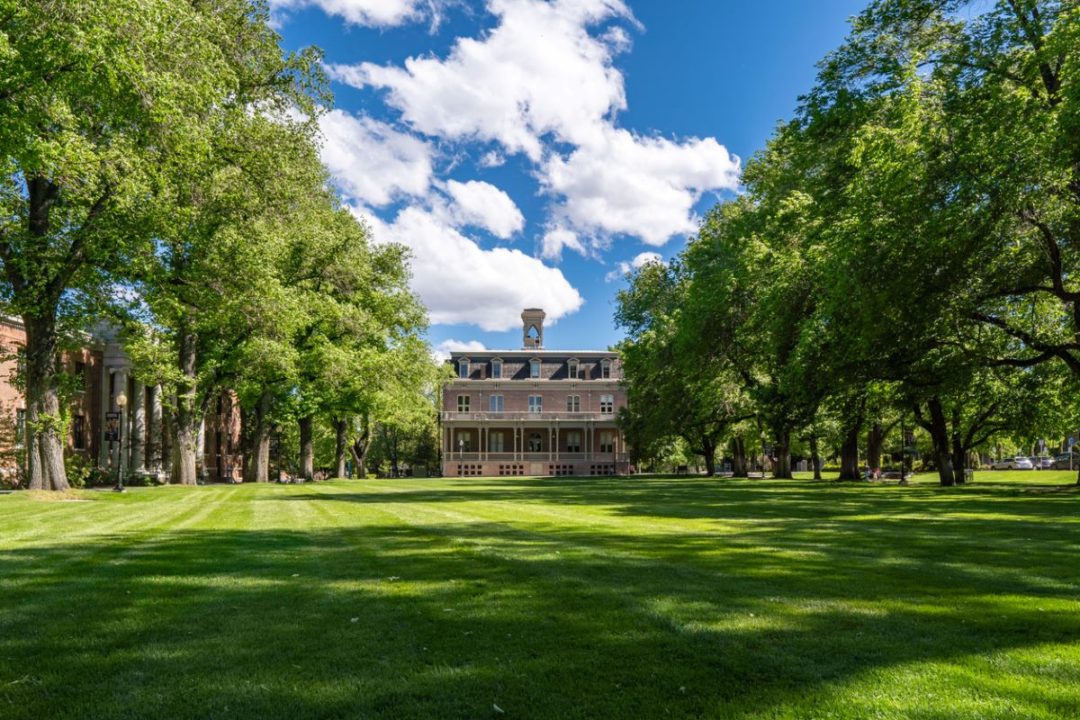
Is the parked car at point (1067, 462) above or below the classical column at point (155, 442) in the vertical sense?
below

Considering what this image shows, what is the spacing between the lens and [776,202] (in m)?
29.7

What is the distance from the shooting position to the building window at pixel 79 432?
1484 inches

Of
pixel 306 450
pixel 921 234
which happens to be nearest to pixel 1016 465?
pixel 306 450

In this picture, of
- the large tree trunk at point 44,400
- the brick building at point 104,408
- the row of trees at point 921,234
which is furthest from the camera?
the brick building at point 104,408

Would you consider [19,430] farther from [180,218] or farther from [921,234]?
[921,234]

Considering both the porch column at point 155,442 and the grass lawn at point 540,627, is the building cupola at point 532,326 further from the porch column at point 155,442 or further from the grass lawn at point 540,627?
the grass lawn at point 540,627

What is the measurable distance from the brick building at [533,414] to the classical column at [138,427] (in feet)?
107

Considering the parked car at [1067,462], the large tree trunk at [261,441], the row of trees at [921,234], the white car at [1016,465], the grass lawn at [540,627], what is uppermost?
the row of trees at [921,234]

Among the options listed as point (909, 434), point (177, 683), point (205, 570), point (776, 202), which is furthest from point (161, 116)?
point (909, 434)

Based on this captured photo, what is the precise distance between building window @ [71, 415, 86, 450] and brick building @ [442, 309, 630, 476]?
34.1 meters

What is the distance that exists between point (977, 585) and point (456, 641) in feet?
15.8

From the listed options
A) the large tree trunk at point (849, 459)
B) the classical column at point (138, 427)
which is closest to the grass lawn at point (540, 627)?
the large tree trunk at point (849, 459)

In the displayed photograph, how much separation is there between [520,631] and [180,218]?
20.3 m

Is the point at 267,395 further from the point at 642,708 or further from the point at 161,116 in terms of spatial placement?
the point at 642,708
